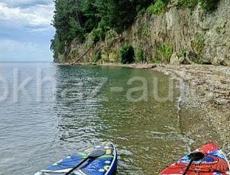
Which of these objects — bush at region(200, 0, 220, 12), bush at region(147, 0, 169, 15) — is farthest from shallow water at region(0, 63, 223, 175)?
bush at region(147, 0, 169, 15)

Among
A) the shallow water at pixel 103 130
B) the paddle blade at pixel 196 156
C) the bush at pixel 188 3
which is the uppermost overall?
the bush at pixel 188 3

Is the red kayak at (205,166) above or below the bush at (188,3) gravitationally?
below

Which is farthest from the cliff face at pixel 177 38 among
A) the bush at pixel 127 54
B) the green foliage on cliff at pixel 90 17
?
the green foliage on cliff at pixel 90 17

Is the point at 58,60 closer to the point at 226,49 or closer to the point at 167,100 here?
the point at 226,49

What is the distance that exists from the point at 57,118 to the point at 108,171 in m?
9.86

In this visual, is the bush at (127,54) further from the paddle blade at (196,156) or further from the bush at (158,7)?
the paddle blade at (196,156)

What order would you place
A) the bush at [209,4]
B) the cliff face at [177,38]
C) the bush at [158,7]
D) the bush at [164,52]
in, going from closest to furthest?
the cliff face at [177,38] < the bush at [209,4] < the bush at [164,52] < the bush at [158,7]

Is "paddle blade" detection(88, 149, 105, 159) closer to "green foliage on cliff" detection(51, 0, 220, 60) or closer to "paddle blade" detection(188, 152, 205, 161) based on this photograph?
"paddle blade" detection(188, 152, 205, 161)

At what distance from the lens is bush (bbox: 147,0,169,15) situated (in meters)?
54.2

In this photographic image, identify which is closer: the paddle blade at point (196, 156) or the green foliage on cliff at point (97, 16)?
the paddle blade at point (196, 156)

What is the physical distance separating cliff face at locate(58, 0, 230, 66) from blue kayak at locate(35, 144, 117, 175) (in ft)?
80.5

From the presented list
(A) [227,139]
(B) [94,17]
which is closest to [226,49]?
(A) [227,139]

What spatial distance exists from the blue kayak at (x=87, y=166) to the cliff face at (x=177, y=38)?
80.5 ft

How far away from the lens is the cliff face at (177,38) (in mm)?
35031
